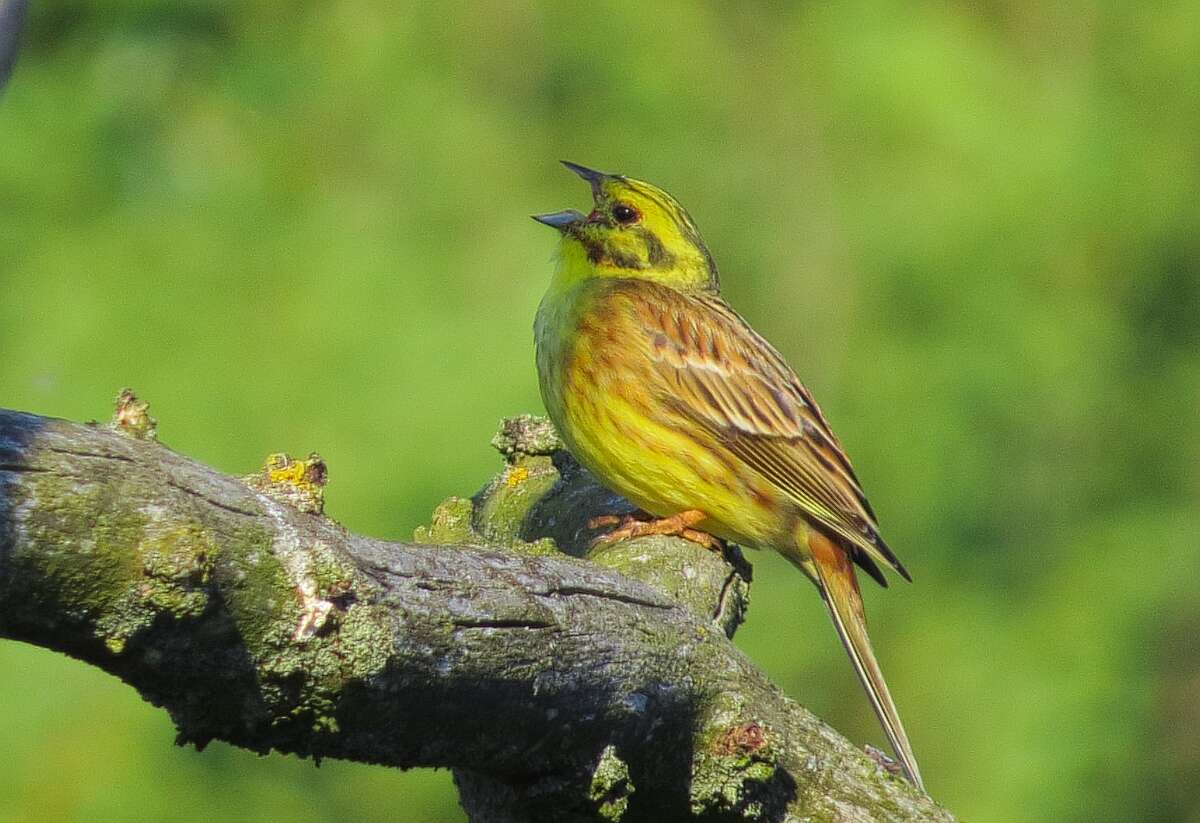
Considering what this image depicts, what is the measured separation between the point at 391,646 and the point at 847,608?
2511 millimetres

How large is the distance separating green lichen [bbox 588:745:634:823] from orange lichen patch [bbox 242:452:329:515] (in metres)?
0.56

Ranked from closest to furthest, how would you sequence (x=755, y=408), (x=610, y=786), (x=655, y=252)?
(x=610, y=786)
(x=755, y=408)
(x=655, y=252)

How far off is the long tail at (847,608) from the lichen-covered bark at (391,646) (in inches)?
54.6

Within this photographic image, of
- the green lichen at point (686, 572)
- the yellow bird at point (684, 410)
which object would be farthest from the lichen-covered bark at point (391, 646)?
the yellow bird at point (684, 410)

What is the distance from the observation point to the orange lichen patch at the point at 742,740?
257 cm

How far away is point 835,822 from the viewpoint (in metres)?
2.74

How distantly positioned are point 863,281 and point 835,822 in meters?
4.95

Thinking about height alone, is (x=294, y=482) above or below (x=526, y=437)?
below

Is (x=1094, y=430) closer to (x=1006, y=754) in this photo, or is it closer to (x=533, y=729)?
(x=1006, y=754)

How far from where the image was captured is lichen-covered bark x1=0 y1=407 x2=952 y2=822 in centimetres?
181

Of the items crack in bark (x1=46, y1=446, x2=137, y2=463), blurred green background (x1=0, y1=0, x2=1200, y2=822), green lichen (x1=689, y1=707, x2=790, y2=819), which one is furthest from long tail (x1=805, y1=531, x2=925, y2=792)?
crack in bark (x1=46, y1=446, x2=137, y2=463)

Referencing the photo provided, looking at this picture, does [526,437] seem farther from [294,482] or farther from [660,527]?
[294,482]

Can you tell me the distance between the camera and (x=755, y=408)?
4688 millimetres

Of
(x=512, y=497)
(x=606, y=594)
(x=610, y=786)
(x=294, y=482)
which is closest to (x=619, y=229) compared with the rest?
(x=512, y=497)
